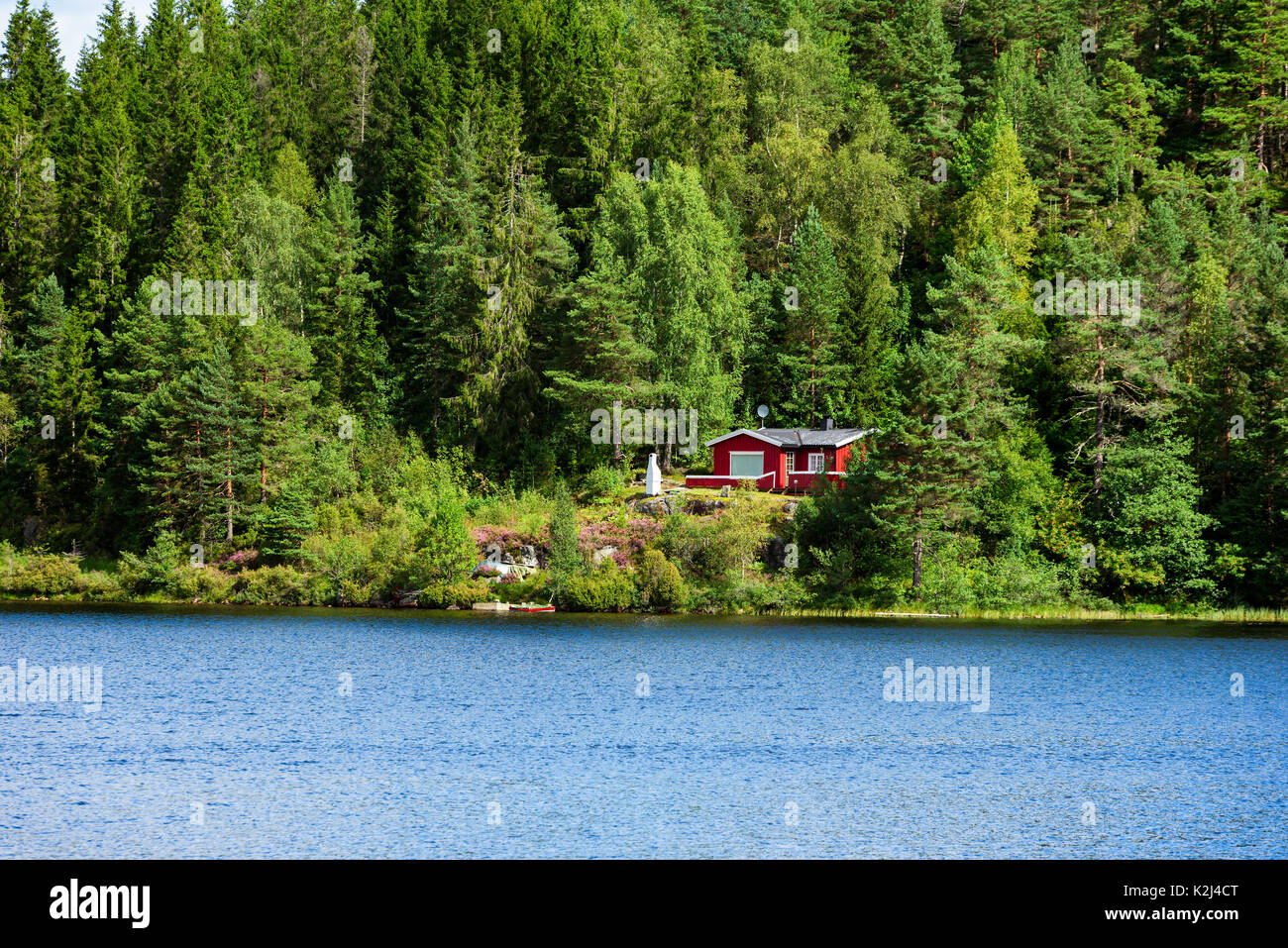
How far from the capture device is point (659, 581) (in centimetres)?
6103

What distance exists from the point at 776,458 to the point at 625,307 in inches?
447

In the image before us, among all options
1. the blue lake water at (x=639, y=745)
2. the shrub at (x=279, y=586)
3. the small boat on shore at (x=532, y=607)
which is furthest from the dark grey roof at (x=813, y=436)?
the shrub at (x=279, y=586)

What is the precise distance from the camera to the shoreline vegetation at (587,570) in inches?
2384

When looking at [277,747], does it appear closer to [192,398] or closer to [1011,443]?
[192,398]

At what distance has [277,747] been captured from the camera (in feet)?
107

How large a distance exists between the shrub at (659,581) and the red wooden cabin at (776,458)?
874 centimetres

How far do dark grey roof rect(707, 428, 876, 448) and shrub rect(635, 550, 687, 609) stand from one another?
35.9 ft

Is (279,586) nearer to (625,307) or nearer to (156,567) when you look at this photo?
(156,567)
